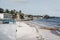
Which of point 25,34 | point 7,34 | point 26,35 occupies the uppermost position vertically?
point 7,34

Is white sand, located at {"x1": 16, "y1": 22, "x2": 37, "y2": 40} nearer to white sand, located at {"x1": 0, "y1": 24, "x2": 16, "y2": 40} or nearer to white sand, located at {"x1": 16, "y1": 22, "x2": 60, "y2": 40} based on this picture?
white sand, located at {"x1": 16, "y1": 22, "x2": 60, "y2": 40}

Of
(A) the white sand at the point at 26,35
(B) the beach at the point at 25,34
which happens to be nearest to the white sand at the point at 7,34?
(B) the beach at the point at 25,34

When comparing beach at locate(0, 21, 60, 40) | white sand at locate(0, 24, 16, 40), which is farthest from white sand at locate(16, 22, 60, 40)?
white sand at locate(0, 24, 16, 40)

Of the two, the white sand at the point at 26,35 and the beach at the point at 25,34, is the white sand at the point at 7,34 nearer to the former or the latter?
the beach at the point at 25,34

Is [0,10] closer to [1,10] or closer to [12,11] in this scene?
[1,10]

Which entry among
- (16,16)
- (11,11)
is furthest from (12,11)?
(16,16)

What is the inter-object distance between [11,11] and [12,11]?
2.11 ft

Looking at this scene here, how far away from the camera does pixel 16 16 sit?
62375 millimetres

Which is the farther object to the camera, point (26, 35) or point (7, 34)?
point (26, 35)

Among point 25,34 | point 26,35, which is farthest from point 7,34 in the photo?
point 25,34

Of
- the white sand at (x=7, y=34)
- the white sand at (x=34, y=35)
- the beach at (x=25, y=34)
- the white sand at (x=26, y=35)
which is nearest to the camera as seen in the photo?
the white sand at (x=7, y=34)

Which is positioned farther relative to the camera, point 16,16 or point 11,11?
point 11,11

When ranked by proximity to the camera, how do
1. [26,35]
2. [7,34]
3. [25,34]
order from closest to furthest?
[7,34] → [26,35] → [25,34]

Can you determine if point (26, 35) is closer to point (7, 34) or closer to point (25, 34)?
point (25, 34)
